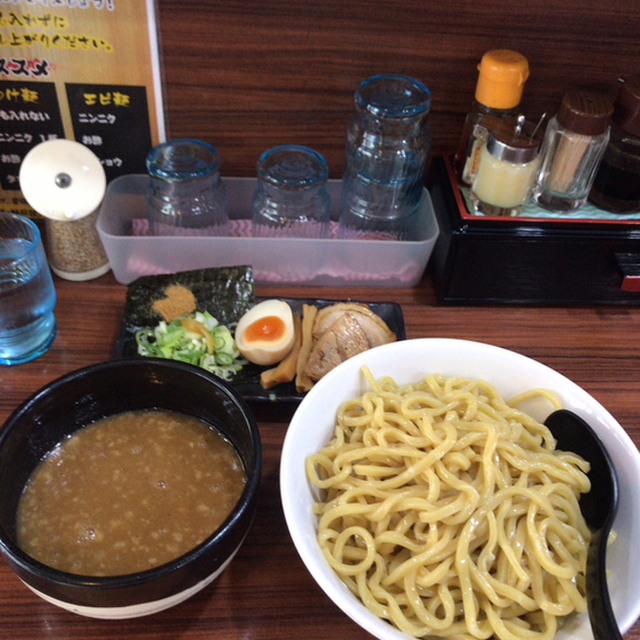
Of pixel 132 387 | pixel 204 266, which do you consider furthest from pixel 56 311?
pixel 132 387

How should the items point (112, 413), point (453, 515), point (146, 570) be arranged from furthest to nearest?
point (112, 413), point (453, 515), point (146, 570)

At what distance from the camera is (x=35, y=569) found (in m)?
0.73

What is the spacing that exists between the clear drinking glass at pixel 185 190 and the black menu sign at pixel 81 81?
13 centimetres

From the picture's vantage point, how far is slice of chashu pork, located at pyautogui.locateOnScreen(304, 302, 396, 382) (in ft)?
4.07

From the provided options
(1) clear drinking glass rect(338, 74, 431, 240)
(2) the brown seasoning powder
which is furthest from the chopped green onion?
(1) clear drinking glass rect(338, 74, 431, 240)

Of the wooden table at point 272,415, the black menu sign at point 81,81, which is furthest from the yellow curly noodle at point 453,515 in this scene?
the black menu sign at point 81,81

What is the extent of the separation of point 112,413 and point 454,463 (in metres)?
0.58

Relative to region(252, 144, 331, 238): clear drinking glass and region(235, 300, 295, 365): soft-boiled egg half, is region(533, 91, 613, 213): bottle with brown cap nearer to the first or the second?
region(252, 144, 331, 238): clear drinking glass

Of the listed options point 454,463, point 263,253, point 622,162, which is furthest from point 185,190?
point 622,162

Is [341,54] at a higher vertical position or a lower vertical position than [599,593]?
higher

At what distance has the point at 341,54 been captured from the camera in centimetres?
138

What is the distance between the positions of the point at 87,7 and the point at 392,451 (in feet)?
3.59

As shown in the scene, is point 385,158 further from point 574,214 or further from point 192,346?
point 192,346

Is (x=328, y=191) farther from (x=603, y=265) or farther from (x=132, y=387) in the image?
(x=132, y=387)
